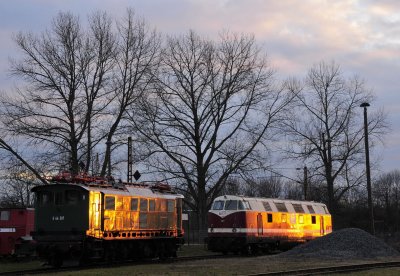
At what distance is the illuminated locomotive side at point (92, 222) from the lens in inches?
885

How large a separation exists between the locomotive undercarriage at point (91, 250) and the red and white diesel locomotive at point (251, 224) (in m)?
6.45

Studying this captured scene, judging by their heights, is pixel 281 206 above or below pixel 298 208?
above

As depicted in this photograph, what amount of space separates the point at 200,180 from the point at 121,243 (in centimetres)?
2830

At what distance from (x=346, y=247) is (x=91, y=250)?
13.2 metres

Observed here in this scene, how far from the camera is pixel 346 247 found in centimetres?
2862

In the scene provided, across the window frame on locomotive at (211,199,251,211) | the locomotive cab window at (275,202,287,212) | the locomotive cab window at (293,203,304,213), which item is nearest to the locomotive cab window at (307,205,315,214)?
the locomotive cab window at (293,203,304,213)

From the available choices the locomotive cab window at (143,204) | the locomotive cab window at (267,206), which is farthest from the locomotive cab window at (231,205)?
the locomotive cab window at (143,204)

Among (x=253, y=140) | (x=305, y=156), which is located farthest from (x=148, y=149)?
(x=305, y=156)

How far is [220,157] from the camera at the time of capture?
53.7 metres

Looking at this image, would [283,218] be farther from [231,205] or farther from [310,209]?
[231,205]

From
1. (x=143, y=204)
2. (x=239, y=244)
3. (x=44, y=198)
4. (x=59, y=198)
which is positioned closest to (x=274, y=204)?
(x=239, y=244)

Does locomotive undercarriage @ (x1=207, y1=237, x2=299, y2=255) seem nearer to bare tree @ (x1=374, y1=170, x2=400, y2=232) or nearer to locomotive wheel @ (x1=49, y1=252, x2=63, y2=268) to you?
locomotive wheel @ (x1=49, y1=252, x2=63, y2=268)

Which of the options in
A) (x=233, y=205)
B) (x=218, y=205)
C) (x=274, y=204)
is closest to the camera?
(x=233, y=205)

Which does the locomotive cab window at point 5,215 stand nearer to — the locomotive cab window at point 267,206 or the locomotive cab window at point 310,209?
the locomotive cab window at point 267,206
